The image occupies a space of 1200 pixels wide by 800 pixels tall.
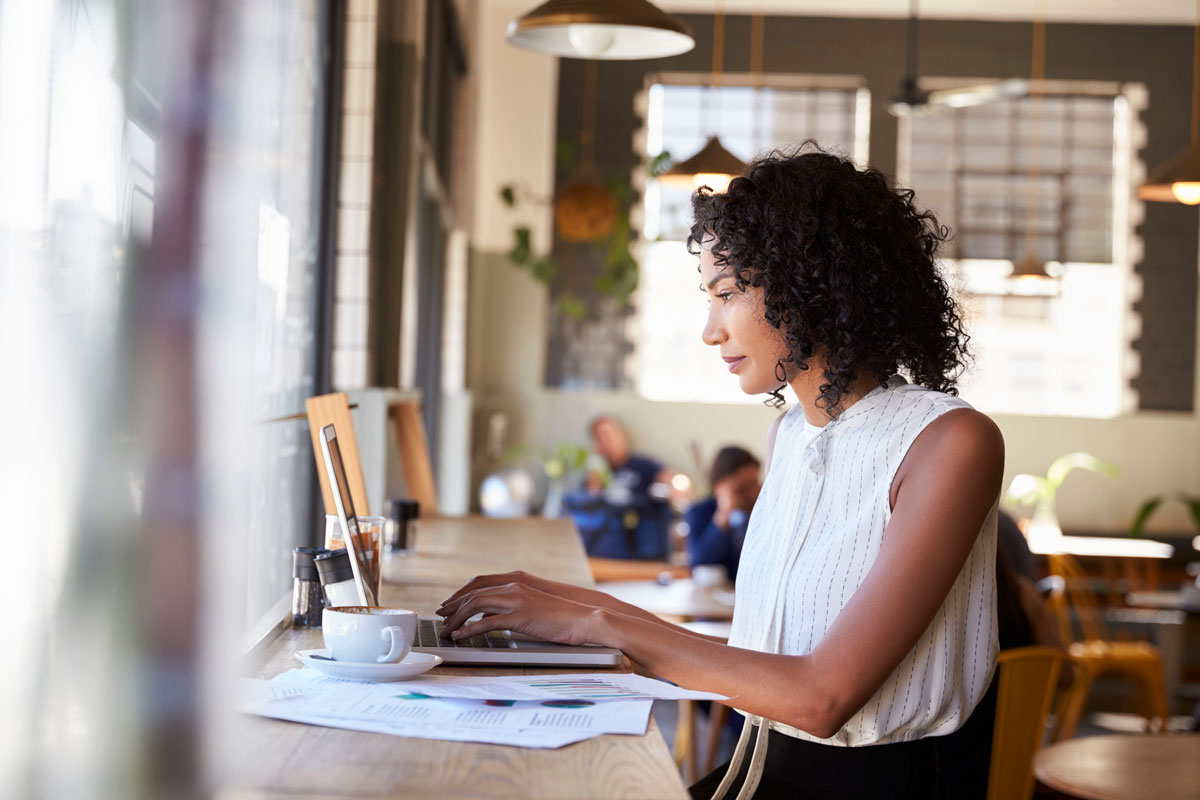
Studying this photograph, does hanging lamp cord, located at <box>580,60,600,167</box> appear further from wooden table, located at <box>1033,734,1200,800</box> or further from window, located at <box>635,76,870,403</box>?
wooden table, located at <box>1033,734,1200,800</box>

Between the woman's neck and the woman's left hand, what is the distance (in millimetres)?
441

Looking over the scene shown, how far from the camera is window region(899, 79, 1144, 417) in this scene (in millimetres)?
8039

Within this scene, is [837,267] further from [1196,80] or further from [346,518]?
[1196,80]

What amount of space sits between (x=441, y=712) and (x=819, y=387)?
72 cm

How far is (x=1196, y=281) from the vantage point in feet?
26.1

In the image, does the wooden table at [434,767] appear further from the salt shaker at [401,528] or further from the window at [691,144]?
the window at [691,144]

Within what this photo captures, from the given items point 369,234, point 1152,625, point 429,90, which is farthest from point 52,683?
point 1152,625

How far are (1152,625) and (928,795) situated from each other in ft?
19.5

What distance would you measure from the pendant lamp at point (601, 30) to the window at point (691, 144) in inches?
221

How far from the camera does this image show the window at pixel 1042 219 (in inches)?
316

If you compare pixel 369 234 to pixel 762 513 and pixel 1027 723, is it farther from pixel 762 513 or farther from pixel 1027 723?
pixel 1027 723

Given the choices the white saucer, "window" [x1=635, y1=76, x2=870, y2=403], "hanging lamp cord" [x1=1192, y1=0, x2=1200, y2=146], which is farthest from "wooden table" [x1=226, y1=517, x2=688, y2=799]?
"hanging lamp cord" [x1=1192, y1=0, x2=1200, y2=146]

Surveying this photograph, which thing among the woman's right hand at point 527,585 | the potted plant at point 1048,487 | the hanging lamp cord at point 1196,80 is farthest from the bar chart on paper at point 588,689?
the hanging lamp cord at point 1196,80

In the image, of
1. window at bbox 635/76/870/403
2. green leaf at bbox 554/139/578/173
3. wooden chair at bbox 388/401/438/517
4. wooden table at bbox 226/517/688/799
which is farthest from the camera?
window at bbox 635/76/870/403
